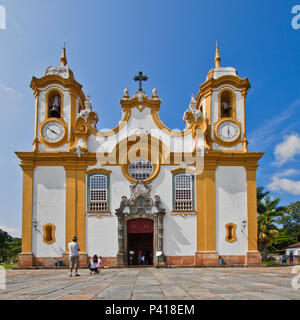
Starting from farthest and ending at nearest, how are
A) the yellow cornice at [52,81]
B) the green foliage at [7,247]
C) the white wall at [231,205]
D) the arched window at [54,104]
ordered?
1. the green foliage at [7,247]
2. the arched window at [54,104]
3. the yellow cornice at [52,81]
4. the white wall at [231,205]

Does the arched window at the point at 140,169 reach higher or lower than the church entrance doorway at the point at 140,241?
higher

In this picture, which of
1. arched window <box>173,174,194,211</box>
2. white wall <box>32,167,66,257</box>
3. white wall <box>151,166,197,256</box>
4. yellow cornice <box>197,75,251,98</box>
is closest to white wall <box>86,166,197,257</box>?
white wall <box>151,166,197,256</box>

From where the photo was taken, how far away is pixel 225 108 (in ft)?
81.4

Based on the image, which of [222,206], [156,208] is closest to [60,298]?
[156,208]

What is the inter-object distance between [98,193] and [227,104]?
10626 mm

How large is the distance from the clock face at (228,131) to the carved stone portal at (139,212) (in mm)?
5918

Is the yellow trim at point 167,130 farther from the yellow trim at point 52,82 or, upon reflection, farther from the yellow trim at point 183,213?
the yellow trim at point 52,82

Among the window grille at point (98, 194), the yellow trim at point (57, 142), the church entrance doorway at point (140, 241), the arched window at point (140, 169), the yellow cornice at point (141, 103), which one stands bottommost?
the church entrance doorway at point (140, 241)

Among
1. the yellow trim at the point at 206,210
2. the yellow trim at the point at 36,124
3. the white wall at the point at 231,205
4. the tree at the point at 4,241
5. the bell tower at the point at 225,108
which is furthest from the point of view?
the tree at the point at 4,241

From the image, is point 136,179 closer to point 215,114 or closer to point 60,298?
point 215,114

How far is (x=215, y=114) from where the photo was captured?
24297 millimetres

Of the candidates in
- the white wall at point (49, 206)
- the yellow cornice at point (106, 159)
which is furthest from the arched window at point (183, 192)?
the white wall at point (49, 206)

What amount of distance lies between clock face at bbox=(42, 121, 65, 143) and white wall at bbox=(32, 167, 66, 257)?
2.03 metres

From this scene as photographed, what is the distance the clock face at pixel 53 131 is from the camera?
23747mm
